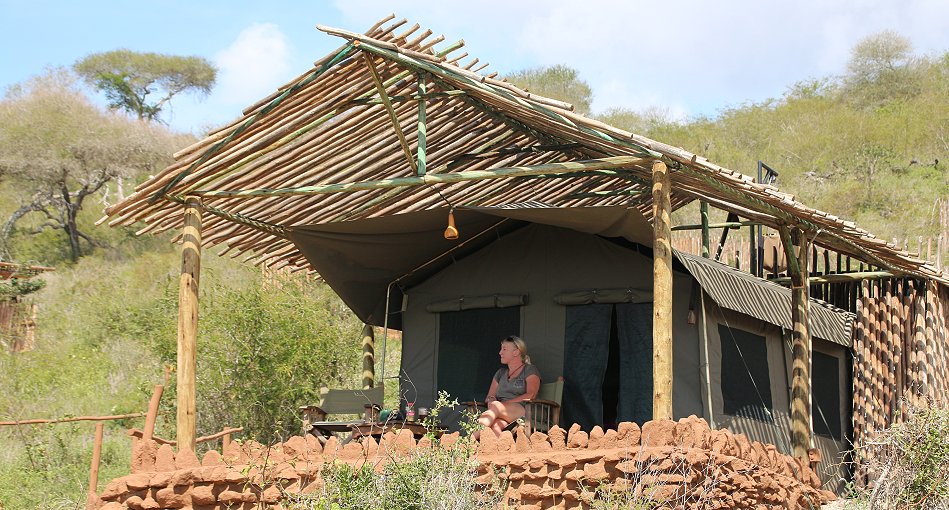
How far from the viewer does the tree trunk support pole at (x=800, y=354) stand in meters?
8.29

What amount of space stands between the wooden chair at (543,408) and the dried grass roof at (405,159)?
4.87 feet

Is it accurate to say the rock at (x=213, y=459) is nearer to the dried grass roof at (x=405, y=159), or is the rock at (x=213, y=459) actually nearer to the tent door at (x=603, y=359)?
the dried grass roof at (x=405, y=159)

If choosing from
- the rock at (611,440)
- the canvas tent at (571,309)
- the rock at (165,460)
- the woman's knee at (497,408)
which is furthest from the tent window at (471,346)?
the rock at (165,460)

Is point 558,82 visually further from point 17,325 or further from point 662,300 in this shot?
point 662,300

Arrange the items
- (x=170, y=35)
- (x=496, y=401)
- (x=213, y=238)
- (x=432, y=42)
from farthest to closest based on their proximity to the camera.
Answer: (x=170, y=35)
(x=213, y=238)
(x=496, y=401)
(x=432, y=42)

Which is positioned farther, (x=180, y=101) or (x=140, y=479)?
(x=180, y=101)

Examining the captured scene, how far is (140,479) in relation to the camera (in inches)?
240

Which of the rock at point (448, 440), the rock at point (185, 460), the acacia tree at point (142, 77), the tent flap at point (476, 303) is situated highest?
the acacia tree at point (142, 77)

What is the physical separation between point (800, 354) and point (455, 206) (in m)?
2.85

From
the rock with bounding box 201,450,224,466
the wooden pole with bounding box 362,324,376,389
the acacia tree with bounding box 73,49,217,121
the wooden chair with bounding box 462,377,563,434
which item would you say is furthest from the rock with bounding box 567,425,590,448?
the acacia tree with bounding box 73,49,217,121

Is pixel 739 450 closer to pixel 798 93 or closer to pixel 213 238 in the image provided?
pixel 213 238

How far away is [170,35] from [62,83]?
9.08 m

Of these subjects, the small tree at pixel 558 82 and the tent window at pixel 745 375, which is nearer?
the tent window at pixel 745 375

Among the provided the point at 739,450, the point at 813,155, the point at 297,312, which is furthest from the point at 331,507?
the point at 813,155
